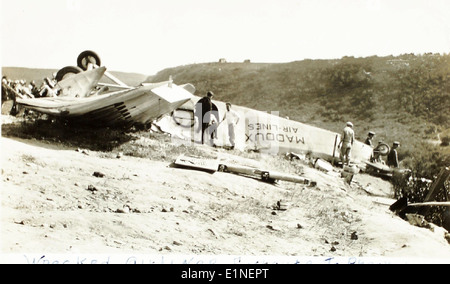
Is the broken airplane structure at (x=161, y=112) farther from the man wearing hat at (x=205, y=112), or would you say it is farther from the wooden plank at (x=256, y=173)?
the wooden plank at (x=256, y=173)

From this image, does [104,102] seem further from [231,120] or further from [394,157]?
[394,157]

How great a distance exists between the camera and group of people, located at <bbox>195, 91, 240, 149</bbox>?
998 centimetres

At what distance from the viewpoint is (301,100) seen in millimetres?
30578

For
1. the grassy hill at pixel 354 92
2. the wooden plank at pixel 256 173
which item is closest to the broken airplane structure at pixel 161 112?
the wooden plank at pixel 256 173

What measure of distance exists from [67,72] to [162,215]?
242 inches

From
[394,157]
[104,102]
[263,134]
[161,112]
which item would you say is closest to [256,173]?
[161,112]

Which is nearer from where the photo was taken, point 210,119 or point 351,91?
point 210,119

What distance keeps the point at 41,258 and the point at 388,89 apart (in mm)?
27255

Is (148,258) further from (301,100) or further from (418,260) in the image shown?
(301,100)

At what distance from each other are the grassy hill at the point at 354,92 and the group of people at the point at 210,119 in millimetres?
6837

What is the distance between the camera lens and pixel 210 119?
9961 millimetres

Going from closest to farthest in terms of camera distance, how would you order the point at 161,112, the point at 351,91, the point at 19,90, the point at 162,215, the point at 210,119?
the point at 162,215, the point at 161,112, the point at 210,119, the point at 19,90, the point at 351,91

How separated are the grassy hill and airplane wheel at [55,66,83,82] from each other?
10.9 metres

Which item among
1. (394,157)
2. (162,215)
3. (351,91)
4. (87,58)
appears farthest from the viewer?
(351,91)
